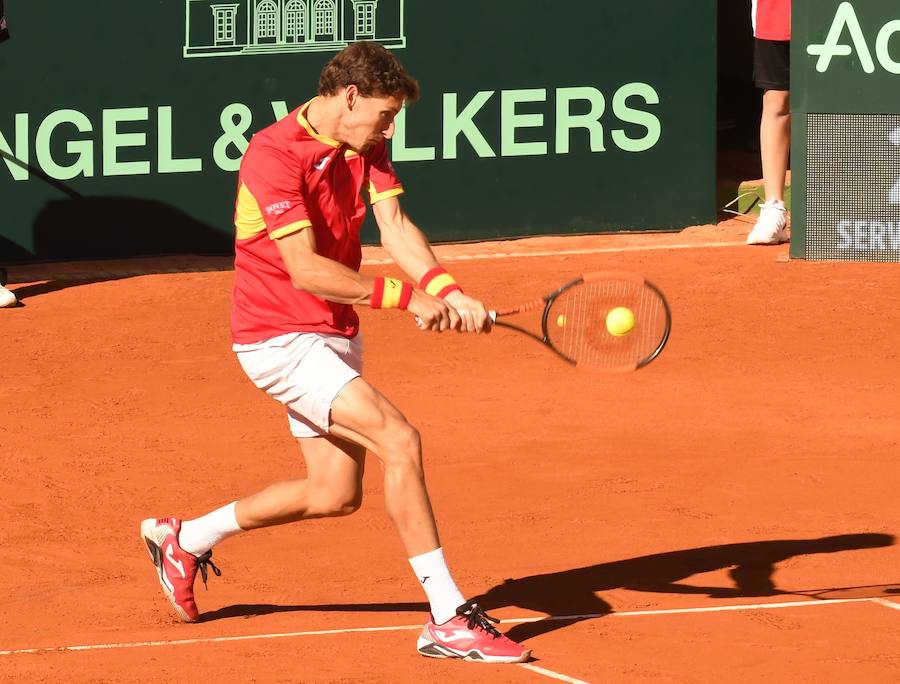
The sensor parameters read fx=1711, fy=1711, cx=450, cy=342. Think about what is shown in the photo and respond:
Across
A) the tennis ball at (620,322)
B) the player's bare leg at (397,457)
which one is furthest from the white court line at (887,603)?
the player's bare leg at (397,457)

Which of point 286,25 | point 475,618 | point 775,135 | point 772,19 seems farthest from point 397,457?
point 772,19

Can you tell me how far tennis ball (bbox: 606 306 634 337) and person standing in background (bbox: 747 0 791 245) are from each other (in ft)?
22.1

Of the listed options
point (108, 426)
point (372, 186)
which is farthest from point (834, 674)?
point (108, 426)

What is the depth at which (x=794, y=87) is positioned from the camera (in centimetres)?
1240

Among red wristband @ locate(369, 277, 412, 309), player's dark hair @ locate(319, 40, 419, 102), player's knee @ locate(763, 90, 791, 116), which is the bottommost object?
red wristband @ locate(369, 277, 412, 309)

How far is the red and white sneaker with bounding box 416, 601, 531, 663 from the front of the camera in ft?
18.6

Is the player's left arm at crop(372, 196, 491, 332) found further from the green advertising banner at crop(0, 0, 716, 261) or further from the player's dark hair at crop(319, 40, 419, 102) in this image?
the green advertising banner at crop(0, 0, 716, 261)

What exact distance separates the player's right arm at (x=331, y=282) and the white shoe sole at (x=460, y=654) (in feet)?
3.49

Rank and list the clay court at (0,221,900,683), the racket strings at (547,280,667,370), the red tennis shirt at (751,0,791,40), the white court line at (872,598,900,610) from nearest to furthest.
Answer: the clay court at (0,221,900,683) < the white court line at (872,598,900,610) < the racket strings at (547,280,667,370) < the red tennis shirt at (751,0,791,40)

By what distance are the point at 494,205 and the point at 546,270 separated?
42.7 inches

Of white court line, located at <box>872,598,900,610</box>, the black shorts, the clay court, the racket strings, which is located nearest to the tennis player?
the clay court

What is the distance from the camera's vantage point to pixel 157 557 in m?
6.45

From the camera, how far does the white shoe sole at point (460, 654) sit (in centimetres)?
567

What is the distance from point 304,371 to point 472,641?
108cm
